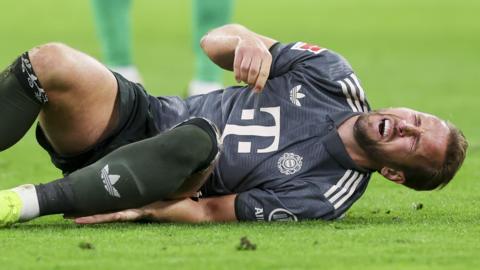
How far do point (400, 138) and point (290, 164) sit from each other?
37 centimetres

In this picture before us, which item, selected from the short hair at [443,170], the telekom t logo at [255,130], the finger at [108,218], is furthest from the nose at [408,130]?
the finger at [108,218]

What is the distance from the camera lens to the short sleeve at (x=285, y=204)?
4.09m

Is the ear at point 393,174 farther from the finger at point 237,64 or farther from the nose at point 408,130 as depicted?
the finger at point 237,64

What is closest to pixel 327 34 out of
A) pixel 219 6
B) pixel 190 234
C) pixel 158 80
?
pixel 158 80

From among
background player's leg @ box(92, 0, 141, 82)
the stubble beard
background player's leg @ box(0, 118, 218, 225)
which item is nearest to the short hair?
the stubble beard

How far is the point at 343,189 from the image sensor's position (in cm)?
415

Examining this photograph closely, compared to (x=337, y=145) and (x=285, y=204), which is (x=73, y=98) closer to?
(x=285, y=204)

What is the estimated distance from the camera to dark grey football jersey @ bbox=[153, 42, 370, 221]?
4.11 m

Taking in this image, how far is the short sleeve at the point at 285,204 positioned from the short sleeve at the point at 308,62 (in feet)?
1.42

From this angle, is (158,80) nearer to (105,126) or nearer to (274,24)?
(274,24)

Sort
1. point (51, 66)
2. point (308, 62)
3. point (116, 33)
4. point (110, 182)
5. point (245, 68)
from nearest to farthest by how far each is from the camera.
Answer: point (110, 182) < point (51, 66) < point (245, 68) < point (308, 62) < point (116, 33)

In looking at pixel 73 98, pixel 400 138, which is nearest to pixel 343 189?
pixel 400 138

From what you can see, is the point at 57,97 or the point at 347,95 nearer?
the point at 57,97

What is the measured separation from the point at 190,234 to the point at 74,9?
10.3 metres
